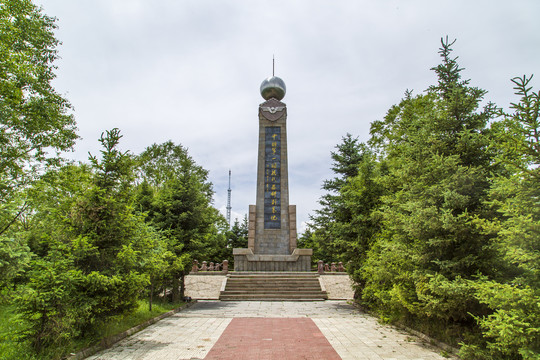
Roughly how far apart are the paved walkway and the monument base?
30.8 ft

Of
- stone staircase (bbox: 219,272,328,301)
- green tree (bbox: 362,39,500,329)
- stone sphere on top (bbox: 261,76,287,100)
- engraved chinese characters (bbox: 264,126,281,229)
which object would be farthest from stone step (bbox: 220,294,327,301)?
stone sphere on top (bbox: 261,76,287,100)

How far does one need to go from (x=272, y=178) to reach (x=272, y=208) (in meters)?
2.04

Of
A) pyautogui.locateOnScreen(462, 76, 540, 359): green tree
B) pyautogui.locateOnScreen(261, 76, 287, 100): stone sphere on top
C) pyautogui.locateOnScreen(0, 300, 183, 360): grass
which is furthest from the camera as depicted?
pyautogui.locateOnScreen(261, 76, 287, 100): stone sphere on top

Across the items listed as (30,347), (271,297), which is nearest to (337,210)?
(271,297)

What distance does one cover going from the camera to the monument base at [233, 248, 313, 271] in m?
19.8

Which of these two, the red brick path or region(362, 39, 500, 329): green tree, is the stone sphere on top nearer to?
region(362, 39, 500, 329): green tree

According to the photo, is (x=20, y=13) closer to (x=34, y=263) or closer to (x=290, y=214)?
(x=34, y=263)

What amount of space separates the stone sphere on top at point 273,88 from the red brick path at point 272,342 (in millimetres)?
18174

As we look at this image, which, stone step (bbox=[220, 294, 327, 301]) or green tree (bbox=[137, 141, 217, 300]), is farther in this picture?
stone step (bbox=[220, 294, 327, 301])

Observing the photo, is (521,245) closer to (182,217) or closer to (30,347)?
(30,347)

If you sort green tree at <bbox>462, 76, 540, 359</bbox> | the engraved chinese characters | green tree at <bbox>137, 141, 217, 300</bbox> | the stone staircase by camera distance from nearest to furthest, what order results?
green tree at <bbox>462, 76, 540, 359</bbox>, green tree at <bbox>137, 141, 217, 300</bbox>, the stone staircase, the engraved chinese characters

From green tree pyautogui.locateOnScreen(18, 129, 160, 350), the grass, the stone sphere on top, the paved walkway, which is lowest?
the paved walkway

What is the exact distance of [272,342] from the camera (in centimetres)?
682

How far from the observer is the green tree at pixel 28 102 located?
31.3 ft
